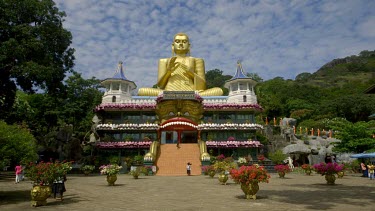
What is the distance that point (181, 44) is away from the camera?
41.3 meters

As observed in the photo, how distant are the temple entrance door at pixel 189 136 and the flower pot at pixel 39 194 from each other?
84.1 ft

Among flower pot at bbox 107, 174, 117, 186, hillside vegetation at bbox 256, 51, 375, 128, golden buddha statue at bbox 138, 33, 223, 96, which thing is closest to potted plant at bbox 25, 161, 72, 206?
flower pot at bbox 107, 174, 117, 186

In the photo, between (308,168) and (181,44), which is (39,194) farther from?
(181,44)

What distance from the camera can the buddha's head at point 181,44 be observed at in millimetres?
41250

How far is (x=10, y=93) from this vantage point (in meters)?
24.2

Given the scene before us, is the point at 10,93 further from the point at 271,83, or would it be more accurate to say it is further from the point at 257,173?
the point at 271,83

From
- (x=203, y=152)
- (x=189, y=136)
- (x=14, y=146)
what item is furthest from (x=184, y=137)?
(x=14, y=146)

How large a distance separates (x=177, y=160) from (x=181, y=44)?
726 inches

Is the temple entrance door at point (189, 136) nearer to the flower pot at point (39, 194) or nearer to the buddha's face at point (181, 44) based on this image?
the buddha's face at point (181, 44)

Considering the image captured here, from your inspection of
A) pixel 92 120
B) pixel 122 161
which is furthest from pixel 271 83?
pixel 122 161

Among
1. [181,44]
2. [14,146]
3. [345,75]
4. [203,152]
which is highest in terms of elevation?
[345,75]

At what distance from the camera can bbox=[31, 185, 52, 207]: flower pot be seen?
10.8m

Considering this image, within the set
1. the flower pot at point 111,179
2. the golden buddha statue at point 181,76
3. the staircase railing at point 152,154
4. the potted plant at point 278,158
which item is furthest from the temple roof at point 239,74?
the flower pot at point 111,179

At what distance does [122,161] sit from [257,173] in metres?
21.9
